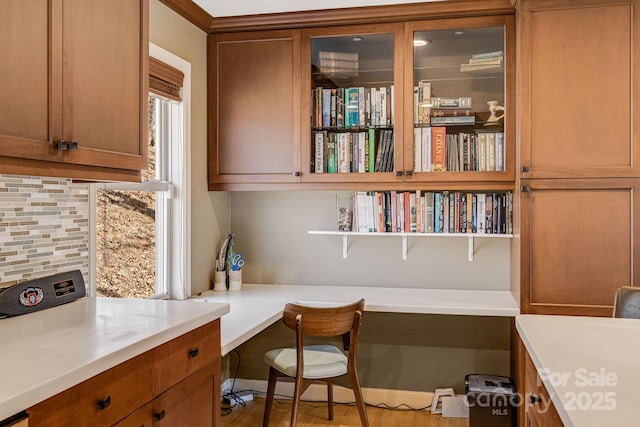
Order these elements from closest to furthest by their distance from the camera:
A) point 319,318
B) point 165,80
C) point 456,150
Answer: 1. point 319,318
2. point 165,80
3. point 456,150

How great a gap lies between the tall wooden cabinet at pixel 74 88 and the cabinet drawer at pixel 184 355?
0.62 m

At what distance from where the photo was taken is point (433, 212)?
3.22 m

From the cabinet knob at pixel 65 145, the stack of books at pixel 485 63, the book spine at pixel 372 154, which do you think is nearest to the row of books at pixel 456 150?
the book spine at pixel 372 154

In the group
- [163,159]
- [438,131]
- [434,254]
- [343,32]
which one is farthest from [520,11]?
[163,159]

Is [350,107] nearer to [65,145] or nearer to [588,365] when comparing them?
[65,145]

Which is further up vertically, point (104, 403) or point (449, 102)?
point (449, 102)

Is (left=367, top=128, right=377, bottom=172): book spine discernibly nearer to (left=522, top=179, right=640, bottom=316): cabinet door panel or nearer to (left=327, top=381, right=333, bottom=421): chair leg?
(left=522, top=179, right=640, bottom=316): cabinet door panel

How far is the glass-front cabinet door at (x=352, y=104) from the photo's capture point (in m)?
3.15

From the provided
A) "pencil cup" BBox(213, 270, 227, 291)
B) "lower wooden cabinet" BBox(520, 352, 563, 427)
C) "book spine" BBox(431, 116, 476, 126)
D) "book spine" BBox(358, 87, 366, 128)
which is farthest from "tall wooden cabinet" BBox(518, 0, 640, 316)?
"pencil cup" BBox(213, 270, 227, 291)

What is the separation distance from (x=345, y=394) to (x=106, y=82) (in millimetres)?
2474

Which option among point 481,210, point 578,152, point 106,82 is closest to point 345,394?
point 481,210

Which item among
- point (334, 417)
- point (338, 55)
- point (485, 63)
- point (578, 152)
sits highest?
point (338, 55)

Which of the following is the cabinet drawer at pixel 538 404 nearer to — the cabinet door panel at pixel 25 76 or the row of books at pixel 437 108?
the cabinet door panel at pixel 25 76

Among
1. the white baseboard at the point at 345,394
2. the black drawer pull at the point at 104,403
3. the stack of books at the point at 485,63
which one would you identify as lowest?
the white baseboard at the point at 345,394
